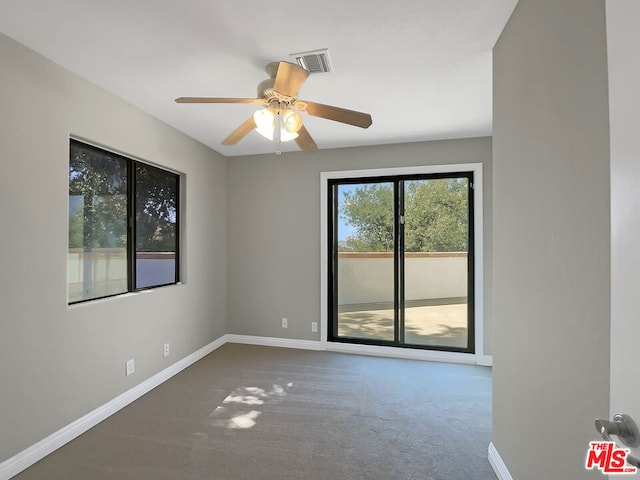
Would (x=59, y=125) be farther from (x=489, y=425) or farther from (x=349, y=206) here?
(x=489, y=425)

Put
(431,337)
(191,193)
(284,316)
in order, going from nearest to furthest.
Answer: (191,193) → (431,337) → (284,316)

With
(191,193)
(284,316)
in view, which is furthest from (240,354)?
(191,193)

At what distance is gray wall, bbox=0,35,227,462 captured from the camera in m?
1.85

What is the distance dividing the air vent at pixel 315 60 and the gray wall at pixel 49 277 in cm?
157

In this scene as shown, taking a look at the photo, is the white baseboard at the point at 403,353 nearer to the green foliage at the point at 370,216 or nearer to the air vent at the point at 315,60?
the green foliage at the point at 370,216

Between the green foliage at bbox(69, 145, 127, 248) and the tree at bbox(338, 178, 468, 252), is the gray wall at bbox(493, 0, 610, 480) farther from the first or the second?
the green foliage at bbox(69, 145, 127, 248)

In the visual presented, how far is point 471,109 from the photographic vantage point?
283 cm

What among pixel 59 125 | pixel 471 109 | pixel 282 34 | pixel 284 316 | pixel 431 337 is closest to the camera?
pixel 282 34

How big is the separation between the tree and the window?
6.64 feet

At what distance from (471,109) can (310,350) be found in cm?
315

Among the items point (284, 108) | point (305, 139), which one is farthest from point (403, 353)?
point (284, 108)

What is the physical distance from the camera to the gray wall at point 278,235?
404cm

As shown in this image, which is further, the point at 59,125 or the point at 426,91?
the point at 426,91

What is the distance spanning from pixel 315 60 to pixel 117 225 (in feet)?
6.91
